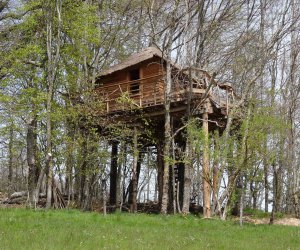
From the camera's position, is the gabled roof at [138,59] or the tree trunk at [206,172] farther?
the gabled roof at [138,59]

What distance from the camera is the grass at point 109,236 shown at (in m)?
8.25

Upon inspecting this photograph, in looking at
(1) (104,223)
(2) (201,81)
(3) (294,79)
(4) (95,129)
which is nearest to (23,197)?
(4) (95,129)

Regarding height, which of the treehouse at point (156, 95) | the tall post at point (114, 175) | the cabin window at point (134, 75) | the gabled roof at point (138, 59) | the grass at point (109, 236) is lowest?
the grass at point (109, 236)

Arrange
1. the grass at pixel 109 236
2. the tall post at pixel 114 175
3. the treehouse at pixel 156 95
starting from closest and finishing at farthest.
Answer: the grass at pixel 109 236 < the treehouse at pixel 156 95 < the tall post at pixel 114 175

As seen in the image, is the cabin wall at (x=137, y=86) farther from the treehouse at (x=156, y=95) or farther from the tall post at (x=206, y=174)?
the tall post at (x=206, y=174)

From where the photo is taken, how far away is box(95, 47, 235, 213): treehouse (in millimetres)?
18984

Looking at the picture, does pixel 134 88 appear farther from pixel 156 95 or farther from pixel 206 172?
pixel 206 172

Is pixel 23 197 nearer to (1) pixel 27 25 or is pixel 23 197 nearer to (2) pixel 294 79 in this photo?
(1) pixel 27 25

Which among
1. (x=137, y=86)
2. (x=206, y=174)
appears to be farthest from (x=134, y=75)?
(x=206, y=174)

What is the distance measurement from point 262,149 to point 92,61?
38.8ft

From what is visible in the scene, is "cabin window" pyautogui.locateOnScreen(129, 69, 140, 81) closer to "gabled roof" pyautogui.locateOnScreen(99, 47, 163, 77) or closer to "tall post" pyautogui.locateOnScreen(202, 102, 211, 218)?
"gabled roof" pyautogui.locateOnScreen(99, 47, 163, 77)

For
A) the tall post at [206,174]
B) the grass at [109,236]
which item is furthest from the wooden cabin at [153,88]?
the grass at [109,236]

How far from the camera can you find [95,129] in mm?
20797

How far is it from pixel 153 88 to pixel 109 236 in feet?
39.9
